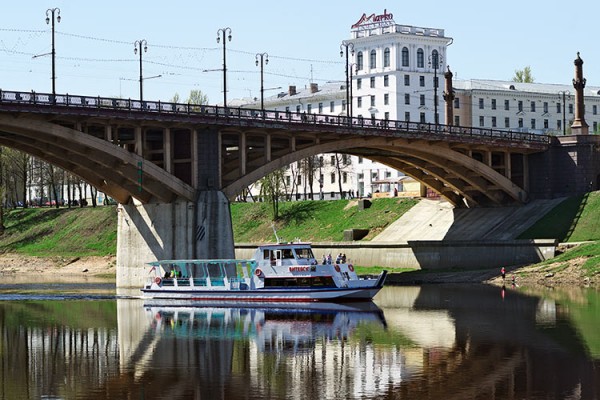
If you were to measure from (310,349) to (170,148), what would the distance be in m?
37.5

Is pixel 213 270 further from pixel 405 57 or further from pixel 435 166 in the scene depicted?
pixel 405 57

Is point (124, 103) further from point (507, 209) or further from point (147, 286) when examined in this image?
point (507, 209)

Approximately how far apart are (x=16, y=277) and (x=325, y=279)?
168ft

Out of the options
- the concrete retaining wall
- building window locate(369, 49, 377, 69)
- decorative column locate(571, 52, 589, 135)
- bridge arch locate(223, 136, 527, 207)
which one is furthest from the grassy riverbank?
building window locate(369, 49, 377, 69)

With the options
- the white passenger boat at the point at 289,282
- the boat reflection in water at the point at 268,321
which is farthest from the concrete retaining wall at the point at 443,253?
the boat reflection in water at the point at 268,321

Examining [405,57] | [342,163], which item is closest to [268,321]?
[342,163]

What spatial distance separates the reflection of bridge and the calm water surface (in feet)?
34.9

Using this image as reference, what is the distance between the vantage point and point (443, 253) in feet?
346

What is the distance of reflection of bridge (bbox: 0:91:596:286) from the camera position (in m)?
80.9

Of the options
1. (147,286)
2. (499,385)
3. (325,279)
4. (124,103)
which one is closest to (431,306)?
(325,279)

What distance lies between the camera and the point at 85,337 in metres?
59.2

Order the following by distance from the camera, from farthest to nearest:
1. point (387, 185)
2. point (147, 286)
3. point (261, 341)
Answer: point (387, 185)
point (147, 286)
point (261, 341)

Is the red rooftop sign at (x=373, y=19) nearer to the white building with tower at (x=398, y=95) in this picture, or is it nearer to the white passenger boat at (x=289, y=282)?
the white building with tower at (x=398, y=95)

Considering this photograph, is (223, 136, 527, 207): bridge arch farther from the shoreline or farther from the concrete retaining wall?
the shoreline
